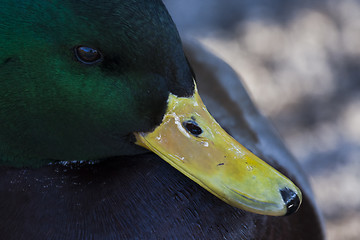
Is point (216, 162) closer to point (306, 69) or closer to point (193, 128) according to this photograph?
point (193, 128)

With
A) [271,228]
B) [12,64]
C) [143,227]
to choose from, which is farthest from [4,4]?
[271,228]

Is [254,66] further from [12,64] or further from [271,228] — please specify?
[12,64]

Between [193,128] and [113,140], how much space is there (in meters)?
0.20

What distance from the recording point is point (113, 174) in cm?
137

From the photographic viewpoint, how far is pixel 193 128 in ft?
4.11

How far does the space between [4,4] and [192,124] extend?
476 millimetres

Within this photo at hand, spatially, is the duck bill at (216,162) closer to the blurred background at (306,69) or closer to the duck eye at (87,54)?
the duck eye at (87,54)

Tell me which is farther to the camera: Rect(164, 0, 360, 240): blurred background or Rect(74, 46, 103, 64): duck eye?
Rect(164, 0, 360, 240): blurred background

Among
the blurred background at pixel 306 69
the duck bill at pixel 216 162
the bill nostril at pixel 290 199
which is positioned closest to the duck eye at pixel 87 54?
the duck bill at pixel 216 162

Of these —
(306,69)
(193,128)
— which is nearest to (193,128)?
(193,128)

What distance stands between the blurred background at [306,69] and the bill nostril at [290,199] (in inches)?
58.6

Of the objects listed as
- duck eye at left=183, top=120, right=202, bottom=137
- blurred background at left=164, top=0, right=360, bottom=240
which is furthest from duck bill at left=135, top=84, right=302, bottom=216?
blurred background at left=164, top=0, right=360, bottom=240

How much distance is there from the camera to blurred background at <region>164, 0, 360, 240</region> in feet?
9.06

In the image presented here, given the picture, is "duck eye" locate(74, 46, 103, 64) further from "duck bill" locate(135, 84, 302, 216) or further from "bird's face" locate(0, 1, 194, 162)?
"duck bill" locate(135, 84, 302, 216)
